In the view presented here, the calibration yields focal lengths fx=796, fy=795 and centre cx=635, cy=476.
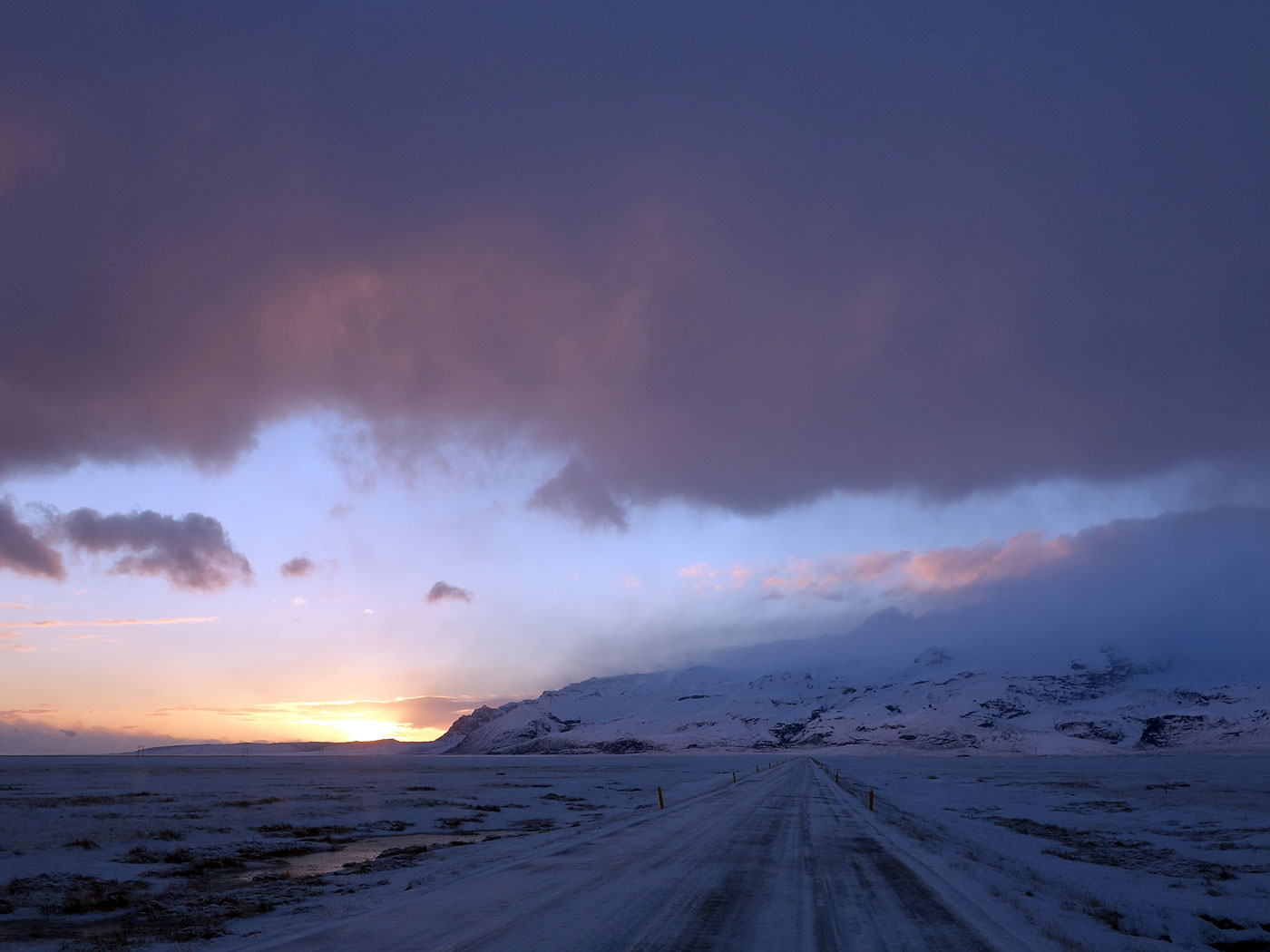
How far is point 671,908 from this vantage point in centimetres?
1470

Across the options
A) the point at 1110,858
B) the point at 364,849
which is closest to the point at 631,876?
the point at 364,849

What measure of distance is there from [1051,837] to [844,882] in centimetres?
2373

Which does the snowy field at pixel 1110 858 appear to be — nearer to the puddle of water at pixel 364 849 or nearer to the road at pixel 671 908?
the road at pixel 671 908

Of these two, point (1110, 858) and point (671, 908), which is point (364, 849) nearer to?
point (671, 908)

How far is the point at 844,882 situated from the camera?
1788 cm

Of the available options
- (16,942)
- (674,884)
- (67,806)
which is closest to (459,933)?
A: (674,884)

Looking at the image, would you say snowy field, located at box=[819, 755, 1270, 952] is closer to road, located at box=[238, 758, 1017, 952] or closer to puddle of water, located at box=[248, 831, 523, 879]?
road, located at box=[238, 758, 1017, 952]

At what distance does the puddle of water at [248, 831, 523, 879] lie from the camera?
2425cm

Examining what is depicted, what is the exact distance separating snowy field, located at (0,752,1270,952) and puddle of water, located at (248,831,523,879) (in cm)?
22

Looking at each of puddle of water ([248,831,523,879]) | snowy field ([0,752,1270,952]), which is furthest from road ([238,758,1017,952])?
puddle of water ([248,831,523,879])

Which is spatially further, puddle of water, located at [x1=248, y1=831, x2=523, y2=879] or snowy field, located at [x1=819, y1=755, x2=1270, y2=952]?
puddle of water, located at [x1=248, y1=831, x2=523, y2=879]

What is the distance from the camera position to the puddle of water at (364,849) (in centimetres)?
2425

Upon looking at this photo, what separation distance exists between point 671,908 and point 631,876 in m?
4.09

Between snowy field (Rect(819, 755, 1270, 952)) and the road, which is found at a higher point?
the road
